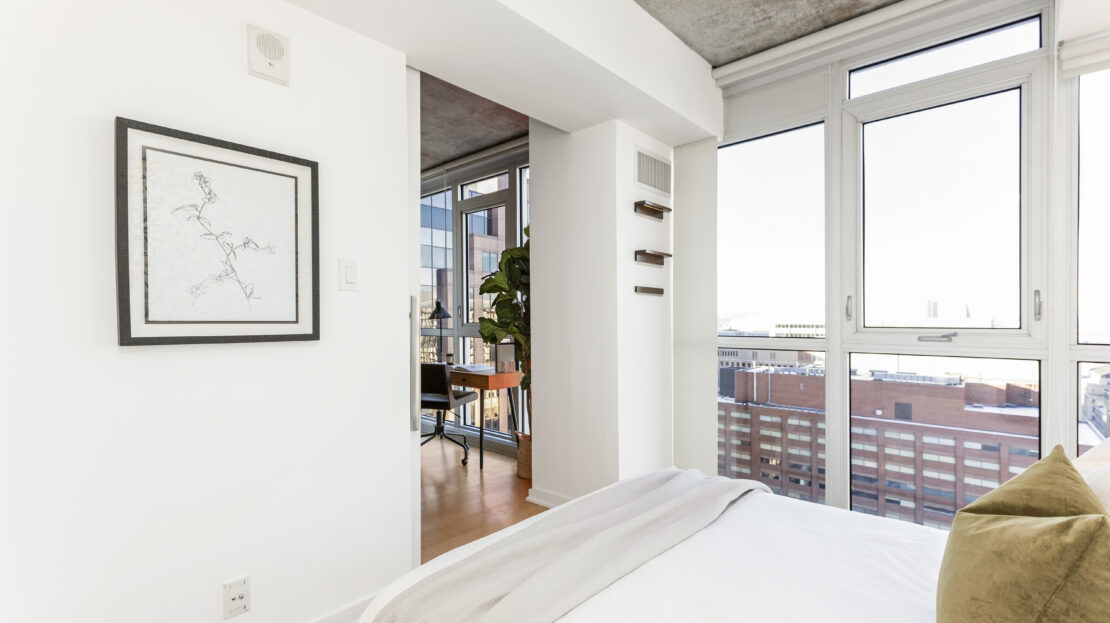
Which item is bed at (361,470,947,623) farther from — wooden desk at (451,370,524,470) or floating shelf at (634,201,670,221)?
wooden desk at (451,370,524,470)

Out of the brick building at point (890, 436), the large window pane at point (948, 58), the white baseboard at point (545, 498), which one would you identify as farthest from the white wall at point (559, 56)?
the white baseboard at point (545, 498)

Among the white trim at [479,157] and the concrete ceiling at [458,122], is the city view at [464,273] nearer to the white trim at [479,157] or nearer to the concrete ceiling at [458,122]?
the white trim at [479,157]

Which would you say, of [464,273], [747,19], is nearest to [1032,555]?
[747,19]

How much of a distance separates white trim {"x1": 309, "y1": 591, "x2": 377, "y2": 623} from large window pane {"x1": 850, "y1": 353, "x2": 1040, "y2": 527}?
2.62 m

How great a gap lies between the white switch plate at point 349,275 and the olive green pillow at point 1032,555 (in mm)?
1940

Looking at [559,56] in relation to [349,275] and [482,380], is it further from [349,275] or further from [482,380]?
[482,380]

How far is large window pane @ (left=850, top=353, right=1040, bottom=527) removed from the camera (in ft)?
8.71

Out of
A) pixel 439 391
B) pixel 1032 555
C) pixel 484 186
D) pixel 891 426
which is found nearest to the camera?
pixel 1032 555

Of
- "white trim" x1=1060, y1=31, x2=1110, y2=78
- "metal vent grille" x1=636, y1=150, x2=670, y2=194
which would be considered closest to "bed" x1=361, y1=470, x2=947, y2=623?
"metal vent grille" x1=636, y1=150, x2=670, y2=194

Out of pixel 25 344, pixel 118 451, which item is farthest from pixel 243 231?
pixel 118 451

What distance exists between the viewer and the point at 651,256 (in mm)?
3328

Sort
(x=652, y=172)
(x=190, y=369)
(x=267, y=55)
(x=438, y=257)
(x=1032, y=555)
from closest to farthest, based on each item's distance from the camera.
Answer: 1. (x=1032, y=555)
2. (x=190, y=369)
3. (x=267, y=55)
4. (x=652, y=172)
5. (x=438, y=257)

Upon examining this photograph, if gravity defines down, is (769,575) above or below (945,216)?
below

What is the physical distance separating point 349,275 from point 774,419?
264 cm
